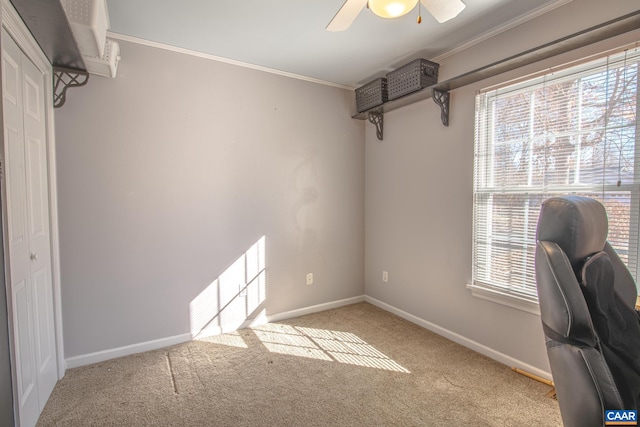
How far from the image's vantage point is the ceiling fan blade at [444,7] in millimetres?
1502

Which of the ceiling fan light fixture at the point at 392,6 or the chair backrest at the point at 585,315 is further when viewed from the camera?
the ceiling fan light fixture at the point at 392,6

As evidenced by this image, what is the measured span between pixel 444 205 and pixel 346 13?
1.79 m

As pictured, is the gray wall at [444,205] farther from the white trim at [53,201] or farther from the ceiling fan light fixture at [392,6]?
the white trim at [53,201]

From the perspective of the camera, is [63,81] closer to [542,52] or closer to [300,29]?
[300,29]

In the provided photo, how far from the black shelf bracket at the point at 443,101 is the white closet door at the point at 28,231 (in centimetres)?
274

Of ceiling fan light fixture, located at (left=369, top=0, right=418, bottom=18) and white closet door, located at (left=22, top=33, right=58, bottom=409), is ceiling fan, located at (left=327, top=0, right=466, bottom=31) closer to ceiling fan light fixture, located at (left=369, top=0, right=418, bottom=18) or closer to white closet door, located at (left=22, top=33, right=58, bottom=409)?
ceiling fan light fixture, located at (left=369, top=0, right=418, bottom=18)

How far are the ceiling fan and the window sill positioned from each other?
186 centimetres

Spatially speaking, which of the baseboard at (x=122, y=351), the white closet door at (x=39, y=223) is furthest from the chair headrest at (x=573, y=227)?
the baseboard at (x=122, y=351)

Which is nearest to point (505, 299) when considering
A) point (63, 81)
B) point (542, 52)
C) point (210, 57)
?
point (542, 52)

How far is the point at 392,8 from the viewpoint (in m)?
1.43

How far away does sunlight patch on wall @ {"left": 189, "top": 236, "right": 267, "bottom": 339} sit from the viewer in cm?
282

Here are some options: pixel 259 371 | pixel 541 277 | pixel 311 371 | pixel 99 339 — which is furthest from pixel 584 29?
pixel 99 339

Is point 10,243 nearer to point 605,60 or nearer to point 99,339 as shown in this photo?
point 99,339

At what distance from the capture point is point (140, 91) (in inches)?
98.1
